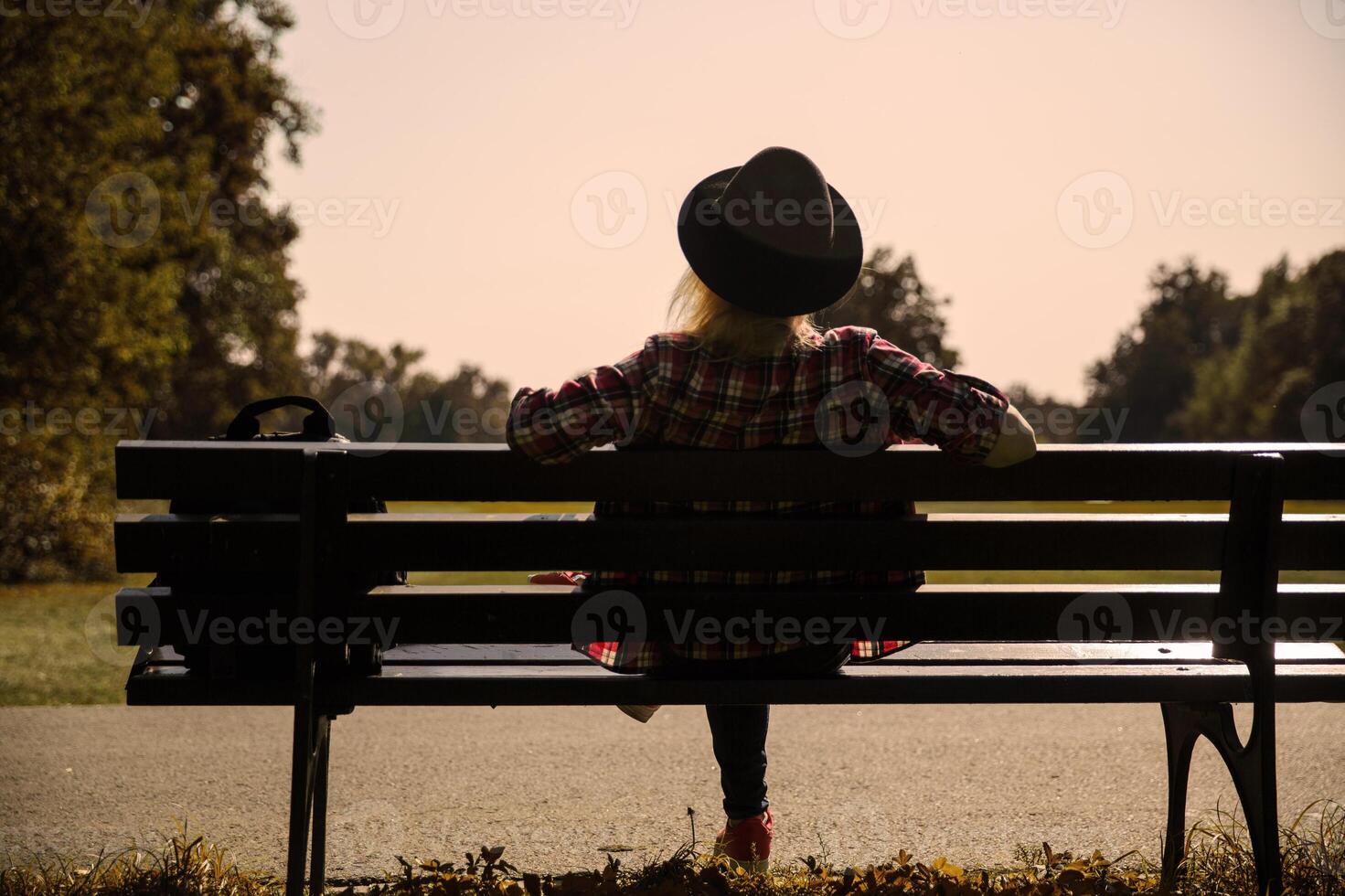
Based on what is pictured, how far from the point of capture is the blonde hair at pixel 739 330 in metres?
2.87

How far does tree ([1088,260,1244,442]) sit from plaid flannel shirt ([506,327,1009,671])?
10299 cm

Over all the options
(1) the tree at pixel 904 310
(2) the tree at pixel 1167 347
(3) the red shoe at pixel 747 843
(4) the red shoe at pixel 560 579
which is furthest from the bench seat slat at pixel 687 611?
(2) the tree at pixel 1167 347

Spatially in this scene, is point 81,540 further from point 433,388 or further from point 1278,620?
point 433,388

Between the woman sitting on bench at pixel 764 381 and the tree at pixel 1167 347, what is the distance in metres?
103

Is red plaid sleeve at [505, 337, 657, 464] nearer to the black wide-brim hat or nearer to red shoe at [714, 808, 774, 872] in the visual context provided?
the black wide-brim hat

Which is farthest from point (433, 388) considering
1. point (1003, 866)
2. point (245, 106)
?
point (1003, 866)

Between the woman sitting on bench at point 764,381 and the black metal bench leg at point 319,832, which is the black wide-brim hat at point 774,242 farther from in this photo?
the black metal bench leg at point 319,832

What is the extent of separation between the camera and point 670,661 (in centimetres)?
299

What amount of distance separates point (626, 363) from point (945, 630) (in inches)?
37.4

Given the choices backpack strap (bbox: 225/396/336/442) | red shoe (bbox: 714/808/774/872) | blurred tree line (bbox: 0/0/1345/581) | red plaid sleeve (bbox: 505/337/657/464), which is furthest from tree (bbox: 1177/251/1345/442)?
backpack strap (bbox: 225/396/336/442)

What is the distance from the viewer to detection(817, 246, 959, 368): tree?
192ft

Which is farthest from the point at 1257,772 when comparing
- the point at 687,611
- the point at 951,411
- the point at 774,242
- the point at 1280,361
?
the point at 1280,361

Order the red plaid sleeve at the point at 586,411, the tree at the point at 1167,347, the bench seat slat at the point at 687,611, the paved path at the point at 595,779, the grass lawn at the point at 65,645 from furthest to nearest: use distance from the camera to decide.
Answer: the tree at the point at 1167,347, the grass lawn at the point at 65,645, the paved path at the point at 595,779, the bench seat slat at the point at 687,611, the red plaid sleeve at the point at 586,411

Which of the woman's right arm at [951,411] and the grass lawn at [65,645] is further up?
the woman's right arm at [951,411]
